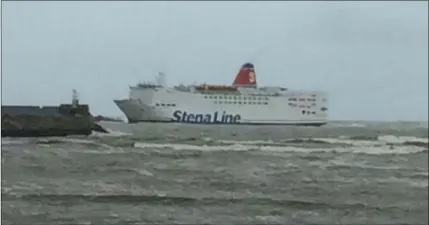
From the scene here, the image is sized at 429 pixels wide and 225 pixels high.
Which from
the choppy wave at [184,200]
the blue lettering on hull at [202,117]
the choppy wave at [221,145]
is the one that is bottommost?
the choppy wave at [184,200]

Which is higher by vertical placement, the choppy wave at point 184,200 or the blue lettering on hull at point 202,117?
the blue lettering on hull at point 202,117

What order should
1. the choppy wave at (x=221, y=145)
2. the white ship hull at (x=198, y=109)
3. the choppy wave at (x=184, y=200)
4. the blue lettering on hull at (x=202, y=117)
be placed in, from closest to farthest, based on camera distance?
the choppy wave at (x=184, y=200), the choppy wave at (x=221, y=145), the blue lettering on hull at (x=202, y=117), the white ship hull at (x=198, y=109)

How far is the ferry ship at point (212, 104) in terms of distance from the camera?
2412 centimetres

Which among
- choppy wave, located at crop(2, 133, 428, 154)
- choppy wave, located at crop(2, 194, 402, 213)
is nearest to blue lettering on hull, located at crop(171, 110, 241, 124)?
choppy wave, located at crop(2, 133, 428, 154)

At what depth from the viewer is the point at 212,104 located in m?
24.1

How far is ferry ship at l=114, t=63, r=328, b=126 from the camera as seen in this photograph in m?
24.1

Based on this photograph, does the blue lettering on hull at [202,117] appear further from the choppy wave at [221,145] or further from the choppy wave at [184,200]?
the choppy wave at [184,200]

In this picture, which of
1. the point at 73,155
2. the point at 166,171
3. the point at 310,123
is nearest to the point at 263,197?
the point at 166,171

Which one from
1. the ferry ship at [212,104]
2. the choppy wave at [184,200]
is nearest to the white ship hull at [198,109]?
the ferry ship at [212,104]

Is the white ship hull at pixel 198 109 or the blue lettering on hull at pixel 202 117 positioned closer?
the blue lettering on hull at pixel 202 117

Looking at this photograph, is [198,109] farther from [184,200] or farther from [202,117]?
[184,200]

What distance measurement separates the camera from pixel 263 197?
15.7ft

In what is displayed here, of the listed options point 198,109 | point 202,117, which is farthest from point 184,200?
point 198,109

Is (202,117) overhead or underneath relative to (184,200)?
overhead
